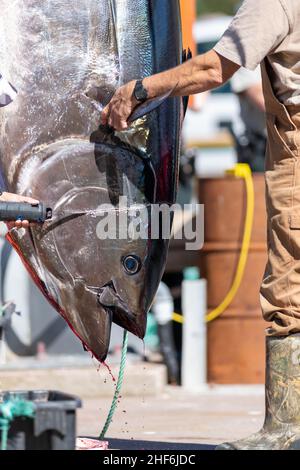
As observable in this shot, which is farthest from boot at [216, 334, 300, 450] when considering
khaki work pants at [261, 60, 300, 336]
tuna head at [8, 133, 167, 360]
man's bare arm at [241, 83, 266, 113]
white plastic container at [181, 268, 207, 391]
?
man's bare arm at [241, 83, 266, 113]

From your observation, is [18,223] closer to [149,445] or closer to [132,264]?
[132,264]

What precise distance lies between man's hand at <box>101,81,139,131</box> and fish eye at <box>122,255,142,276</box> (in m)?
0.46

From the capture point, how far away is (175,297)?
796 centimetres

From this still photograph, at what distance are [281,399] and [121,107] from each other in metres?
1.12

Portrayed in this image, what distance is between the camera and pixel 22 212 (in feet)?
12.7

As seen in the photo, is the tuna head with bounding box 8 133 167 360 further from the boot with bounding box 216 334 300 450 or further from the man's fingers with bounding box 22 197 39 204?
the boot with bounding box 216 334 300 450

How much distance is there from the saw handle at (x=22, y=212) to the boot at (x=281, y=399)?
887 millimetres

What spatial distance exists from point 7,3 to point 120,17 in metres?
0.41

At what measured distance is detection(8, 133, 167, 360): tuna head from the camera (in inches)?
169

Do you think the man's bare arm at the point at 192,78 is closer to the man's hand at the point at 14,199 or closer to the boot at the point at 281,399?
the man's hand at the point at 14,199

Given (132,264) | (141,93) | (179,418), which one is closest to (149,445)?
(132,264)

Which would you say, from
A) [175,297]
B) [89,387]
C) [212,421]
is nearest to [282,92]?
[212,421]

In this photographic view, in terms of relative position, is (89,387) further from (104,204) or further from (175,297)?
(104,204)

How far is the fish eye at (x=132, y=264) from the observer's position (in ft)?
14.1
